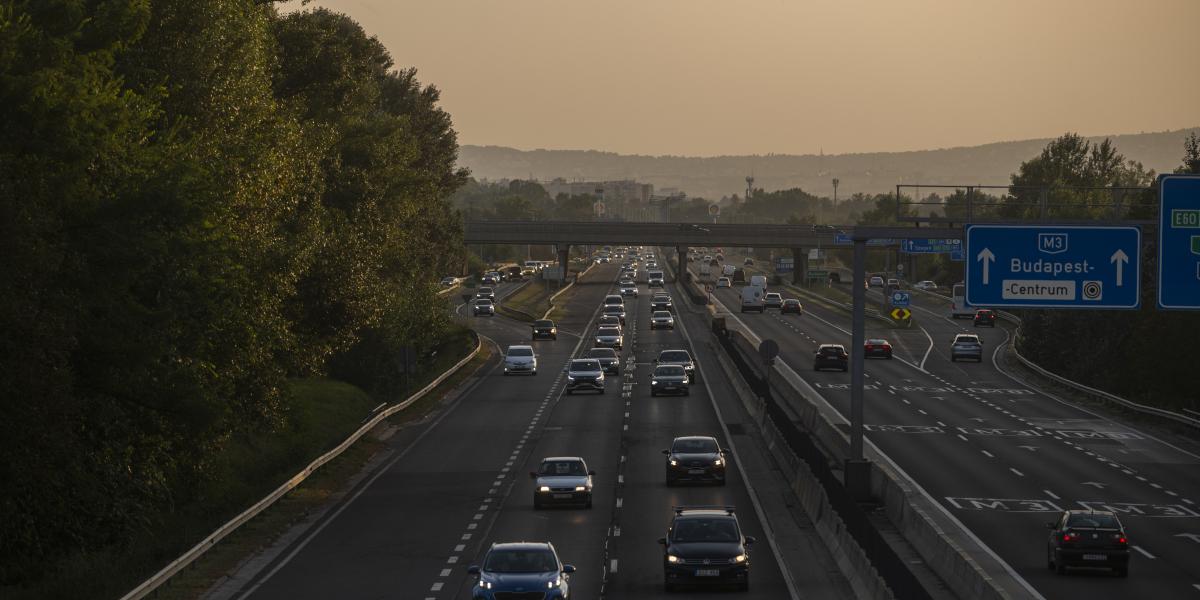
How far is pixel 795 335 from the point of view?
107500 mm

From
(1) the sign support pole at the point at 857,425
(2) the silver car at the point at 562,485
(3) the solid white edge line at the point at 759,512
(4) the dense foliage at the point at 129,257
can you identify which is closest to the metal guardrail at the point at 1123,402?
(3) the solid white edge line at the point at 759,512

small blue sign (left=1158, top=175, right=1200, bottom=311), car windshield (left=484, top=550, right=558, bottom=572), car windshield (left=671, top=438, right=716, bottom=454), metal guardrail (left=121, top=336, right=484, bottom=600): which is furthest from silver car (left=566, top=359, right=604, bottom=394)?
car windshield (left=484, top=550, right=558, bottom=572)

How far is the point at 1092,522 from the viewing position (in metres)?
29.3

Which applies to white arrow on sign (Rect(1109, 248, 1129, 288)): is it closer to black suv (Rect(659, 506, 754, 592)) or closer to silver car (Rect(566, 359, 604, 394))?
black suv (Rect(659, 506, 754, 592))

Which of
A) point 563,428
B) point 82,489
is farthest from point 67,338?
point 563,428

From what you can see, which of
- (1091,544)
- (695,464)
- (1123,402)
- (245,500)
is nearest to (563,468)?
(695,464)

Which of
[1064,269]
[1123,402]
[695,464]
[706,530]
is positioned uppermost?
[1064,269]

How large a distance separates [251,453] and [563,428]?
11.9 m

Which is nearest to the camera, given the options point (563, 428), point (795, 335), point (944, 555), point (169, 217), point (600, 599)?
point (600, 599)

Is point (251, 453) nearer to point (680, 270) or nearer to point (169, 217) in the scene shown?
point (169, 217)

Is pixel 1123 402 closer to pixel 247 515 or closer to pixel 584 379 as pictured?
pixel 584 379

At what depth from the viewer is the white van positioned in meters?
132

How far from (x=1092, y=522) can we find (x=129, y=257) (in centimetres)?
1997

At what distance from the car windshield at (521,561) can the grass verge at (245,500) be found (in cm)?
600
